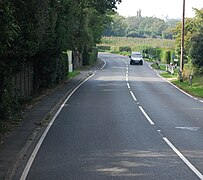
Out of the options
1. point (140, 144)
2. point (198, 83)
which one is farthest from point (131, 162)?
point (198, 83)

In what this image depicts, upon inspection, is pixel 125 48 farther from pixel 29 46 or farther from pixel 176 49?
pixel 29 46

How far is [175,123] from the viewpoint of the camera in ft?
57.4

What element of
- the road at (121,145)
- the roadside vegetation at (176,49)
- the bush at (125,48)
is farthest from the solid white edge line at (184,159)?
the bush at (125,48)

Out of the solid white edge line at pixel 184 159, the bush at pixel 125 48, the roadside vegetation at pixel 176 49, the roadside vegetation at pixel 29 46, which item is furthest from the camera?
the bush at pixel 125 48

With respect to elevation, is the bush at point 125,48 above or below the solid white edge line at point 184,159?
below

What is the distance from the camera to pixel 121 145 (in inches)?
499

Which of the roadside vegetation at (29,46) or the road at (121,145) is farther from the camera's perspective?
the roadside vegetation at (29,46)

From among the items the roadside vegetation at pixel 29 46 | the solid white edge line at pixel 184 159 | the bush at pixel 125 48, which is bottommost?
the bush at pixel 125 48

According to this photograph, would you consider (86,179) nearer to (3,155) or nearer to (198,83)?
(3,155)

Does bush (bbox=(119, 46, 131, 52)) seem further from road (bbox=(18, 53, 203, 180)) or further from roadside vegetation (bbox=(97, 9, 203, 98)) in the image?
road (bbox=(18, 53, 203, 180))

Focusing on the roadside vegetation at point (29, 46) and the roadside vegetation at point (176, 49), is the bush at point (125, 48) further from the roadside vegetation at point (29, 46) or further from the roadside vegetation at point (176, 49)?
the roadside vegetation at point (29, 46)

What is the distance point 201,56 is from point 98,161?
3458cm

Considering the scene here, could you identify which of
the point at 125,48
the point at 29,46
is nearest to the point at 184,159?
the point at 29,46

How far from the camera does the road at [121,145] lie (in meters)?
9.61
